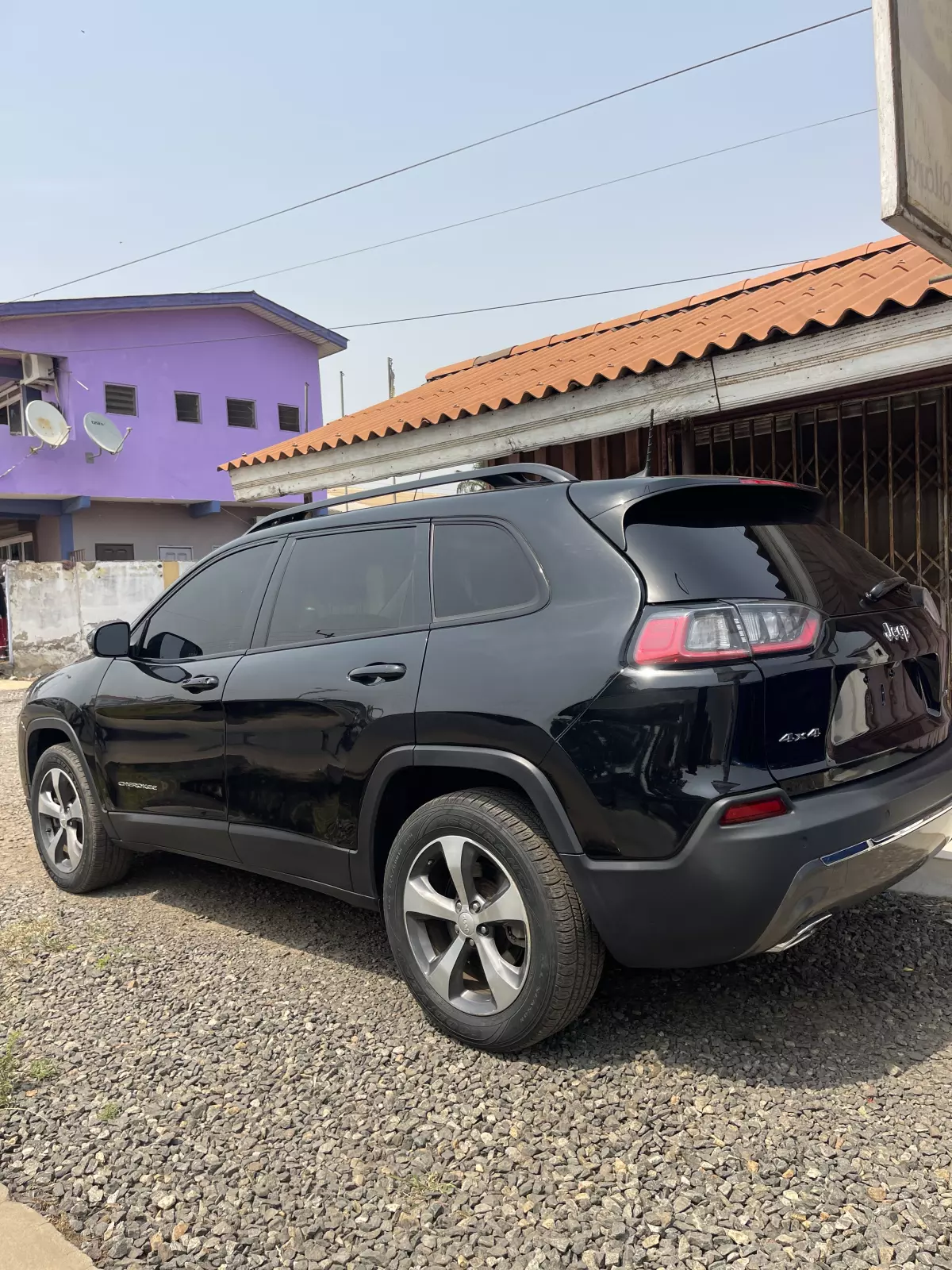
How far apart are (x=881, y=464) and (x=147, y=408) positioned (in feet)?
65.1

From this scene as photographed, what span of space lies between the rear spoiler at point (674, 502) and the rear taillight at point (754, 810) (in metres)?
0.80

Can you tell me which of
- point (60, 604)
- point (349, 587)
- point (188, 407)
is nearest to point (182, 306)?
point (188, 407)

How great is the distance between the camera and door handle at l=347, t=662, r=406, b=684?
10.2 ft

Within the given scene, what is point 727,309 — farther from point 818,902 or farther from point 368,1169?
point 368,1169

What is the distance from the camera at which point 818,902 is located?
2.52 metres

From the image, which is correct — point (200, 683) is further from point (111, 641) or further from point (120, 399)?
point (120, 399)

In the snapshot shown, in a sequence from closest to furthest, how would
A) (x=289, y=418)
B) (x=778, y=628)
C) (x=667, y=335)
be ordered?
(x=778, y=628) < (x=667, y=335) < (x=289, y=418)

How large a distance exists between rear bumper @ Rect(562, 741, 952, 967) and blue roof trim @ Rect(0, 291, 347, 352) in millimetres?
21342

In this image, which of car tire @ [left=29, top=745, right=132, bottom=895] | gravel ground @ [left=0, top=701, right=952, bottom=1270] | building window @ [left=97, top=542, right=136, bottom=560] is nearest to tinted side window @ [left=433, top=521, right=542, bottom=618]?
gravel ground @ [left=0, top=701, right=952, bottom=1270]

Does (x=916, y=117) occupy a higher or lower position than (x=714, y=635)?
higher

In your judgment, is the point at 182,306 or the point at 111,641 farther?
the point at 182,306

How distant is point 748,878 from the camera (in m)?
2.42

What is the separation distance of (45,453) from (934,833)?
2154 cm

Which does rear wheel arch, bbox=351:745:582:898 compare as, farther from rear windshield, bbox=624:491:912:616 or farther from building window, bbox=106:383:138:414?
building window, bbox=106:383:138:414
